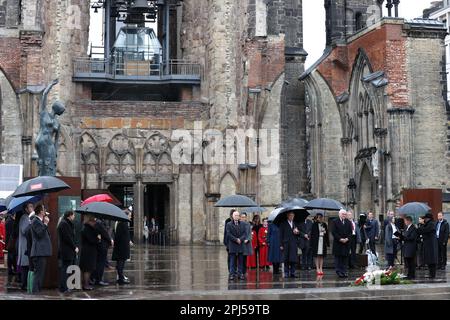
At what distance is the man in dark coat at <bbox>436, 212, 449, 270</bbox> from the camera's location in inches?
865

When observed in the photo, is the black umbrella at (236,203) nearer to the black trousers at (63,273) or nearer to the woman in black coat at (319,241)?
the woman in black coat at (319,241)

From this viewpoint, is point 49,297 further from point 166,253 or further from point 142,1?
point 142,1

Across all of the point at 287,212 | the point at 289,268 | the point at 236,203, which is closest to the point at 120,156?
the point at 236,203

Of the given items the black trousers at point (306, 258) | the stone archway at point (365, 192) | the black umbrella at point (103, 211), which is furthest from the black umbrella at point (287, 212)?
the stone archway at point (365, 192)

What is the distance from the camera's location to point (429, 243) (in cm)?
1933

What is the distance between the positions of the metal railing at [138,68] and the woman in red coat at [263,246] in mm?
19078

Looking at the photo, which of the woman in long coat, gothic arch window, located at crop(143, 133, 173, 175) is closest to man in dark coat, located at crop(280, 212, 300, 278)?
the woman in long coat

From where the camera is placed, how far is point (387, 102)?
38.3 metres

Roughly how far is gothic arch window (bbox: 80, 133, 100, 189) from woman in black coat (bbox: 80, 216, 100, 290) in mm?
22527

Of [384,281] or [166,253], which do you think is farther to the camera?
[166,253]

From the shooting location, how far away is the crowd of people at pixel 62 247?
15547mm

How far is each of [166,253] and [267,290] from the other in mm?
16320

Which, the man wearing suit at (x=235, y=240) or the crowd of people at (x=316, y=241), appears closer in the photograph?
the crowd of people at (x=316, y=241)
